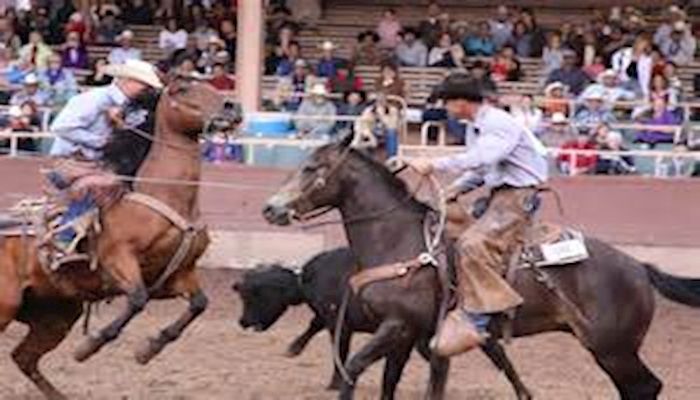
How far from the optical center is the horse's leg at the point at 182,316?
35.3ft

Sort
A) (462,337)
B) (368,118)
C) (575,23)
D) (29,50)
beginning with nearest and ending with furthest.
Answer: (462,337)
(368,118)
(29,50)
(575,23)

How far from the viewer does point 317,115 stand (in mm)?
19031

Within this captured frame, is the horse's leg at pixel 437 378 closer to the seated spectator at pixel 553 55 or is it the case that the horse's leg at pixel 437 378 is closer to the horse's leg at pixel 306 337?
the horse's leg at pixel 306 337

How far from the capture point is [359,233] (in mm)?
10484

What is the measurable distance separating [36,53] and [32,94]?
1722 mm

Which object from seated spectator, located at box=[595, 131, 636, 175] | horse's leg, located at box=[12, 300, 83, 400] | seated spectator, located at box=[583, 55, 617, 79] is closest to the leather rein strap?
horse's leg, located at box=[12, 300, 83, 400]

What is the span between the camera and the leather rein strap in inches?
426

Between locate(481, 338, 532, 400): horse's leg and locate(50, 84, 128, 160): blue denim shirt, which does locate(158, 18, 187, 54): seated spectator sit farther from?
locate(481, 338, 532, 400): horse's leg

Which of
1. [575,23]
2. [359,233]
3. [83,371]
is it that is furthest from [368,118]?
[575,23]

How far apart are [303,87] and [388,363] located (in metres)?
10.3

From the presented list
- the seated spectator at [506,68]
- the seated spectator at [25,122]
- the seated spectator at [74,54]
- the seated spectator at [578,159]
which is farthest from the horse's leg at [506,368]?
the seated spectator at [74,54]

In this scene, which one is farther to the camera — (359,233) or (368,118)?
(368,118)

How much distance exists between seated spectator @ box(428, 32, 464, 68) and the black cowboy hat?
1126 cm

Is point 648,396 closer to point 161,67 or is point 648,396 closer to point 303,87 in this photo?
point 303,87
